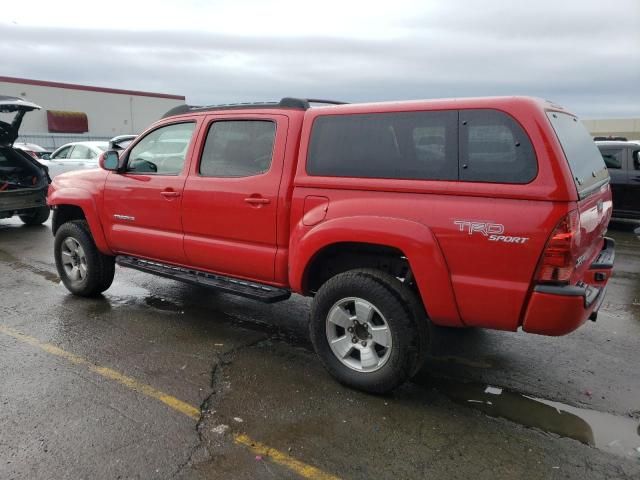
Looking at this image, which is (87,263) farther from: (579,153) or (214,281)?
(579,153)

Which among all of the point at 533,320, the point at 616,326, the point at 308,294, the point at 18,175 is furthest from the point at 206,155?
the point at 18,175

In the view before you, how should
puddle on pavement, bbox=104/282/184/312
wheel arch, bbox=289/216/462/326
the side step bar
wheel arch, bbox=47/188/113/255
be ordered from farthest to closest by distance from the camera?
1. puddle on pavement, bbox=104/282/184/312
2. wheel arch, bbox=47/188/113/255
3. the side step bar
4. wheel arch, bbox=289/216/462/326

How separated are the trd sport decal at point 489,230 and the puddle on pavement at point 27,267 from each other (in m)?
5.16

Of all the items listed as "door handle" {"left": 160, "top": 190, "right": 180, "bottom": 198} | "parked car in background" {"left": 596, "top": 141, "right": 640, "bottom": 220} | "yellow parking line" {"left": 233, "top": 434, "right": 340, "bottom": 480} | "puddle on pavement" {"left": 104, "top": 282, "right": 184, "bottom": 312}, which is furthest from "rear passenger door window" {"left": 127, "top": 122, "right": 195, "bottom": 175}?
"parked car in background" {"left": 596, "top": 141, "right": 640, "bottom": 220}

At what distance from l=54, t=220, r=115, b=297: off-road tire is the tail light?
4.31 metres

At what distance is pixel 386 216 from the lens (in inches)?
135

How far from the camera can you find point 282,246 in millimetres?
4043

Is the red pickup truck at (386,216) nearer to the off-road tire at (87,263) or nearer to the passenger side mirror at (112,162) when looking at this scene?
the passenger side mirror at (112,162)

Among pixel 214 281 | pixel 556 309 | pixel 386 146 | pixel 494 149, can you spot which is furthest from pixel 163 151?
pixel 556 309

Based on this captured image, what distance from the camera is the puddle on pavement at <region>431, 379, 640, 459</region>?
3.12m

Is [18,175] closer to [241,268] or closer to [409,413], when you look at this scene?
[241,268]

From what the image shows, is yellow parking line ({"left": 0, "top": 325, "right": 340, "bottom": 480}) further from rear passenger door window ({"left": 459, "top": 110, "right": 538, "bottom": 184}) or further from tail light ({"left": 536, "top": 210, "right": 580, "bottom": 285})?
rear passenger door window ({"left": 459, "top": 110, "right": 538, "bottom": 184})

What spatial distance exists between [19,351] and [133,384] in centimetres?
124

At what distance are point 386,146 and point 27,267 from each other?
5.73 meters
